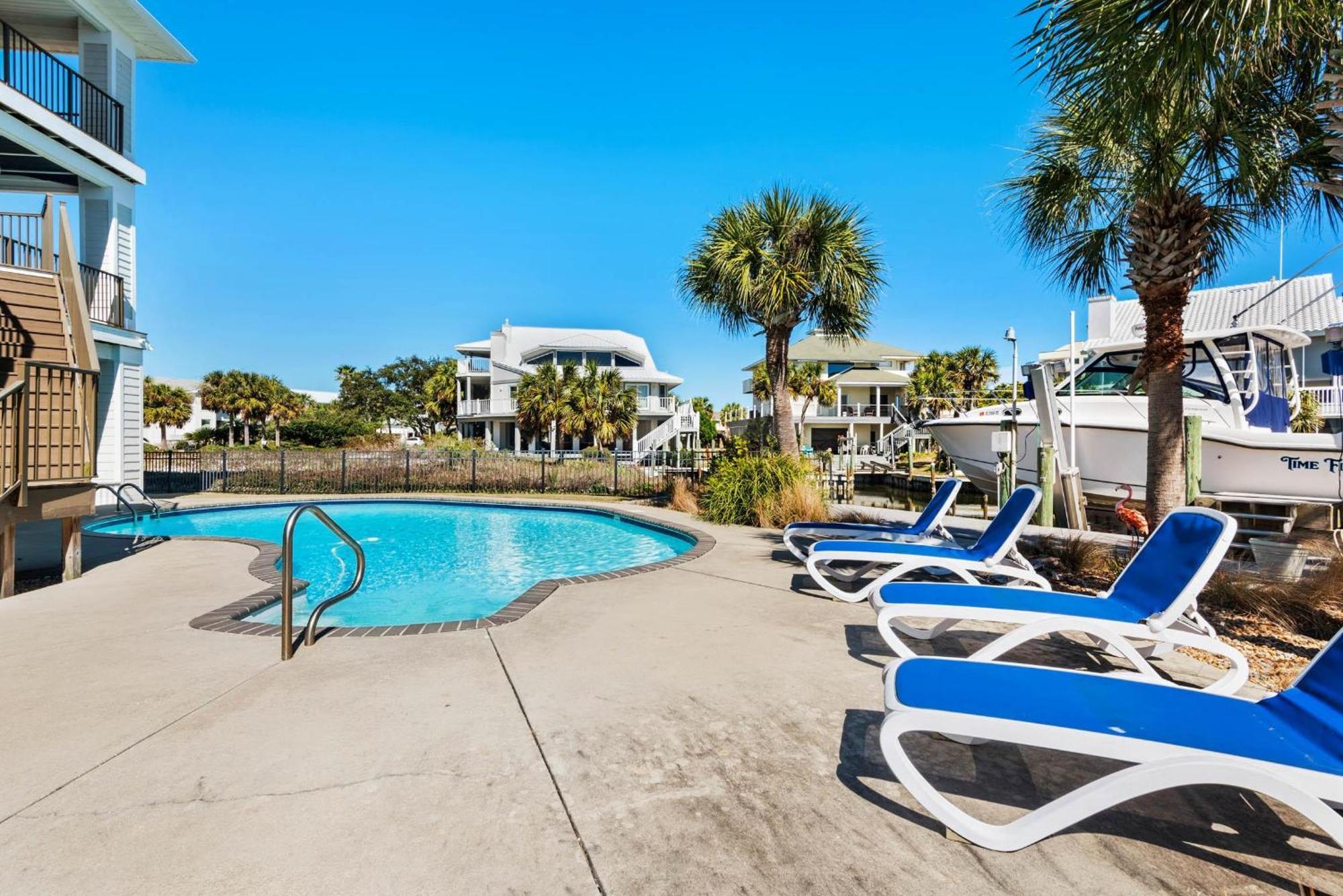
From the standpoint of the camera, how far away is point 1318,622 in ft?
15.9

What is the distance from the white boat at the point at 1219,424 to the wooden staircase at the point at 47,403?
13.4 metres

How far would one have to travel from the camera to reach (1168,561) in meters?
3.84

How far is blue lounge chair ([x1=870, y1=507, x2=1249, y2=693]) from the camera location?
333 cm

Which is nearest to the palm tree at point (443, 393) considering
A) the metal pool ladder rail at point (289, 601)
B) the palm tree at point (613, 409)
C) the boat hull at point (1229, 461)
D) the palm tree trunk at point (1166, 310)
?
the palm tree at point (613, 409)

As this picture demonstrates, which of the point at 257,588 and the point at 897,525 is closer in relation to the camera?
the point at 257,588

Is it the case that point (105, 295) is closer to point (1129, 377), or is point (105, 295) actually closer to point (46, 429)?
point (46, 429)

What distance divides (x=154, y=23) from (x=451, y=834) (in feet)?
57.9

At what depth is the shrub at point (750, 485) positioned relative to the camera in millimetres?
11531

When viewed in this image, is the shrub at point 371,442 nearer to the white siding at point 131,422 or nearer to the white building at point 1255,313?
the white siding at point 131,422

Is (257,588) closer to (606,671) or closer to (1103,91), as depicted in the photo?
(606,671)

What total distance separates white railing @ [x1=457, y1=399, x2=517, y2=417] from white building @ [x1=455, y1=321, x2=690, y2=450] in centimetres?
4

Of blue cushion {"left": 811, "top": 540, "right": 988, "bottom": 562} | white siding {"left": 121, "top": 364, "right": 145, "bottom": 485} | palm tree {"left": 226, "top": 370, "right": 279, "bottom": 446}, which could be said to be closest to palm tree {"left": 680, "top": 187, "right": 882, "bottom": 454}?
blue cushion {"left": 811, "top": 540, "right": 988, "bottom": 562}

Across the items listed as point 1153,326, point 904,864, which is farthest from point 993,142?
point 904,864

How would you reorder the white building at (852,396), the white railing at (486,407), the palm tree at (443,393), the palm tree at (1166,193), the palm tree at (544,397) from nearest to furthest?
the palm tree at (1166,193), the palm tree at (544,397), the white railing at (486,407), the white building at (852,396), the palm tree at (443,393)
